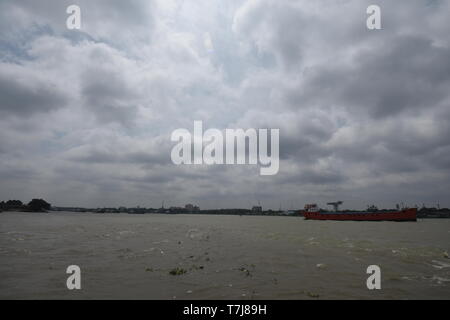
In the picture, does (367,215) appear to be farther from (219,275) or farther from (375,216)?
(219,275)

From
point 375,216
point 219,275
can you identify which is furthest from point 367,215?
point 219,275

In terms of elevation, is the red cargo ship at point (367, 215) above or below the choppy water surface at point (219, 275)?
below

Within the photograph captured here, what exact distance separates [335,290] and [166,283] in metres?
8.49

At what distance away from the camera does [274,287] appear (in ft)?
44.1

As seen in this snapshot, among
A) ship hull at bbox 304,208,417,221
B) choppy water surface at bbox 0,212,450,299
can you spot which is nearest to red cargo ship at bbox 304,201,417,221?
ship hull at bbox 304,208,417,221

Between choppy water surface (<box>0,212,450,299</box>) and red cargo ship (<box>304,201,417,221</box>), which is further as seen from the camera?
red cargo ship (<box>304,201,417,221</box>)

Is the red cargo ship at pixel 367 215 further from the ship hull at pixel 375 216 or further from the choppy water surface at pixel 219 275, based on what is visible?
the choppy water surface at pixel 219 275

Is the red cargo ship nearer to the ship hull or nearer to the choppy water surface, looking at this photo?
the ship hull

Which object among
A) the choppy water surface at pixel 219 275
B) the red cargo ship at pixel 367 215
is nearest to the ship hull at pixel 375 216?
the red cargo ship at pixel 367 215

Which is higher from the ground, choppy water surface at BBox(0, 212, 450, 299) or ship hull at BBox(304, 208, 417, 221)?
choppy water surface at BBox(0, 212, 450, 299)

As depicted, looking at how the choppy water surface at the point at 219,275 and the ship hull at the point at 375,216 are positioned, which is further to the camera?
the ship hull at the point at 375,216
